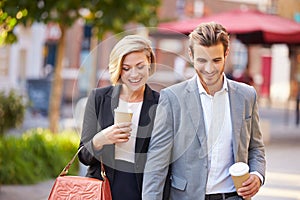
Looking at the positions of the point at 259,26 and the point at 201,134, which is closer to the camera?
the point at 201,134

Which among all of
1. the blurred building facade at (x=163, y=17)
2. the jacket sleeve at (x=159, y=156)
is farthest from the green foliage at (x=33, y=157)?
the blurred building facade at (x=163, y=17)

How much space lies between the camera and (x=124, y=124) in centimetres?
367

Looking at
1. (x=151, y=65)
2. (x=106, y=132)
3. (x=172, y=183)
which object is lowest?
(x=172, y=183)

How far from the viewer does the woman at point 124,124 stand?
146 inches

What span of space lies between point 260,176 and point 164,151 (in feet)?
1.68

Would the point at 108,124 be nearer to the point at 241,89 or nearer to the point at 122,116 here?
the point at 122,116

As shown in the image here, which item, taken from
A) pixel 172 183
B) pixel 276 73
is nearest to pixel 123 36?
pixel 172 183

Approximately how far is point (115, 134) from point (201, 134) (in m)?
0.41

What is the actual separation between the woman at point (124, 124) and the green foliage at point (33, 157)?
675 centimetres

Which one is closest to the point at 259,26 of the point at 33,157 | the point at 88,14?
the point at 88,14

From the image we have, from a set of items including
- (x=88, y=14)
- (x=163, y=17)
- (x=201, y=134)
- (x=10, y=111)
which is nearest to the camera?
(x=201, y=134)

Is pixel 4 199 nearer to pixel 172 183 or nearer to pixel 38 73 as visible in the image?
pixel 172 183

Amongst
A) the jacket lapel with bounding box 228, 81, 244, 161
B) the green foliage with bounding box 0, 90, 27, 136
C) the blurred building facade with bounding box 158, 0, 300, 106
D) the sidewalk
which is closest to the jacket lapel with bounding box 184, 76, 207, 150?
the jacket lapel with bounding box 228, 81, 244, 161

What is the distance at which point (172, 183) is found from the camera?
3.70 metres
